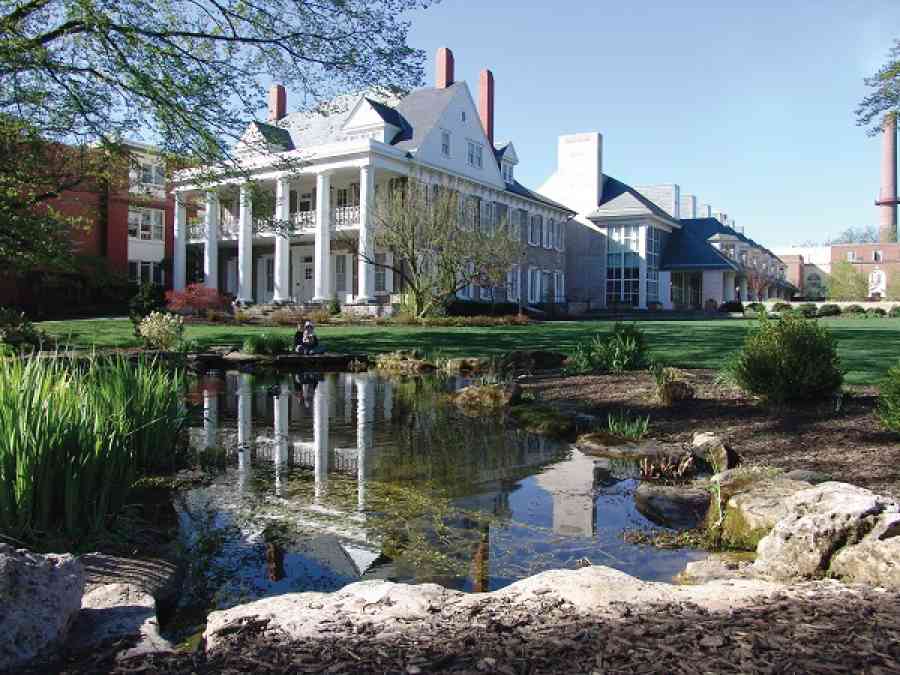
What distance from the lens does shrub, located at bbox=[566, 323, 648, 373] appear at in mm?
13125

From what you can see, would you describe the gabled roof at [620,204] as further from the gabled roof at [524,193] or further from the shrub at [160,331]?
the shrub at [160,331]

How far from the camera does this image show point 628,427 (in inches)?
331

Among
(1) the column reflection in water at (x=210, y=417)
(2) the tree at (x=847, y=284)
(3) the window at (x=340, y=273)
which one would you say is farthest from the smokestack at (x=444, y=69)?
(2) the tree at (x=847, y=284)

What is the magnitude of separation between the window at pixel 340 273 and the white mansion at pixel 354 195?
62 millimetres

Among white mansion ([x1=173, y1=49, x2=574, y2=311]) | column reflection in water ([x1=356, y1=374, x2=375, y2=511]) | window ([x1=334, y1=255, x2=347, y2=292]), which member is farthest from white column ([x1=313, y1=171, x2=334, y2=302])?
column reflection in water ([x1=356, y1=374, x2=375, y2=511])

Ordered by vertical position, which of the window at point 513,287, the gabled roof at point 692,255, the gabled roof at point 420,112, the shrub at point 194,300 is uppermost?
the gabled roof at point 420,112

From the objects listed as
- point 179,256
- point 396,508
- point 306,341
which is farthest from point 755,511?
point 179,256

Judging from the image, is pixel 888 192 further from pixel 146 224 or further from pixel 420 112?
pixel 146 224

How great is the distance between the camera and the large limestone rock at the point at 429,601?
2.82 metres

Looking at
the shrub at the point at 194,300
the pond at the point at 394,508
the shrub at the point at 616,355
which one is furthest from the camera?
the shrub at the point at 194,300

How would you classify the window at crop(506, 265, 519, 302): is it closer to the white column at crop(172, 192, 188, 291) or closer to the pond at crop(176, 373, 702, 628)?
the white column at crop(172, 192, 188, 291)

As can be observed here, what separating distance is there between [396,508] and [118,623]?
2863mm

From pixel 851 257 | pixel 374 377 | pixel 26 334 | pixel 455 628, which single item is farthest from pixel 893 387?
pixel 851 257

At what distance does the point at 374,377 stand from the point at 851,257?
105 metres
